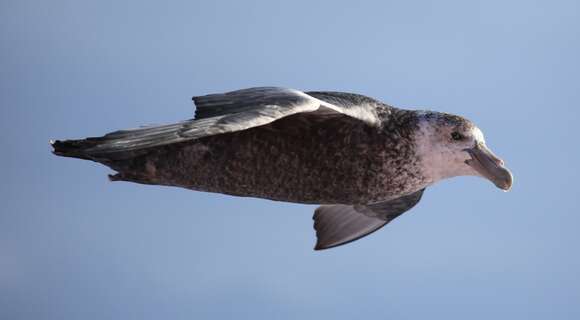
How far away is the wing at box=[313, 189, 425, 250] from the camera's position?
10992mm

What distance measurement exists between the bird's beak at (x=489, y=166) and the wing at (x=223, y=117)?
0.93 metres

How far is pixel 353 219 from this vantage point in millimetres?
11070

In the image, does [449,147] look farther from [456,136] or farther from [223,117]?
[223,117]

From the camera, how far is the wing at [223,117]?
7996mm

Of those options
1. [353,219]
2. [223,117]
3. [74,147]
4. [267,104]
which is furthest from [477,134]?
[74,147]

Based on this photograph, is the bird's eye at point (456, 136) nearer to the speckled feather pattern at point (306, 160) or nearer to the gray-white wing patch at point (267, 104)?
the speckled feather pattern at point (306, 160)

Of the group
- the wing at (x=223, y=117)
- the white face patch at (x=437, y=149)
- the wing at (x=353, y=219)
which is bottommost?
the wing at (x=353, y=219)

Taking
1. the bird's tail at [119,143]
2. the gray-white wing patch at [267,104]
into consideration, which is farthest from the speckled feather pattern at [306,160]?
the bird's tail at [119,143]

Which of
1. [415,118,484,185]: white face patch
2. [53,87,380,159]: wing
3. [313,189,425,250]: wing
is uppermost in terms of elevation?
[53,87,380,159]: wing

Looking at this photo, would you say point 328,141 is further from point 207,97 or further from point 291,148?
point 207,97

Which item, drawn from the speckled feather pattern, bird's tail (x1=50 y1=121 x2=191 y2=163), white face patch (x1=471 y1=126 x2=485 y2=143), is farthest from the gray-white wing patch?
white face patch (x1=471 y1=126 x2=485 y2=143)

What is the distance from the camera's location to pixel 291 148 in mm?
9070

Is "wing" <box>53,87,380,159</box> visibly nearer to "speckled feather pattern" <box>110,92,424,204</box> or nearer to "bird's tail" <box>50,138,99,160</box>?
"bird's tail" <box>50,138,99,160</box>

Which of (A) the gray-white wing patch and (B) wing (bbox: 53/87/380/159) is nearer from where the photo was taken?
(B) wing (bbox: 53/87/380/159)
